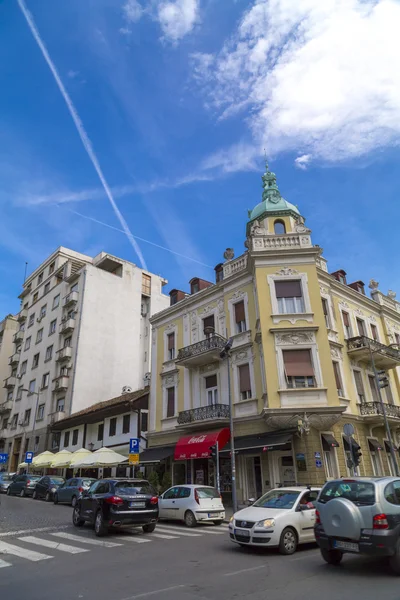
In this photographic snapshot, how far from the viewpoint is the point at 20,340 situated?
174 feet

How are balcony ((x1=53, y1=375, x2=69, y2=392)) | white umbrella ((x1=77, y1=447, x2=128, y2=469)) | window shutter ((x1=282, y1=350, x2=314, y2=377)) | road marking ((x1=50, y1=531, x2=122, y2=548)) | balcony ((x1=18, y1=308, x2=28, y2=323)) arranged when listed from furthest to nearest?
balcony ((x1=18, y1=308, x2=28, y2=323)) → balcony ((x1=53, y1=375, x2=69, y2=392)) → white umbrella ((x1=77, y1=447, x2=128, y2=469)) → window shutter ((x1=282, y1=350, x2=314, y2=377)) → road marking ((x1=50, y1=531, x2=122, y2=548))

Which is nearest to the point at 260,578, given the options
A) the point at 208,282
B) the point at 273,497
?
the point at 273,497

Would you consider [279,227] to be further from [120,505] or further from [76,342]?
[76,342]

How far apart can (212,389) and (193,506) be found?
1023 cm

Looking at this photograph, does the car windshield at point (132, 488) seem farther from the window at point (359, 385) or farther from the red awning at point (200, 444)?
the window at point (359, 385)

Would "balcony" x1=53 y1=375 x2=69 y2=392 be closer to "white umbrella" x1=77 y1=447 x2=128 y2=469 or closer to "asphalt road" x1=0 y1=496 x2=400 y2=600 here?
"white umbrella" x1=77 y1=447 x2=128 y2=469

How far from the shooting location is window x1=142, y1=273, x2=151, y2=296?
4944 cm

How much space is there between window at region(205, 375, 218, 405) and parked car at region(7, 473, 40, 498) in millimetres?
13357

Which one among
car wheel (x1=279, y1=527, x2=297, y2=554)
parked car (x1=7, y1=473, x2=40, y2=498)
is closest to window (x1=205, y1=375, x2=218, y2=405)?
parked car (x1=7, y1=473, x2=40, y2=498)

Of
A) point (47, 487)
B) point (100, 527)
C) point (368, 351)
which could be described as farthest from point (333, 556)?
point (47, 487)

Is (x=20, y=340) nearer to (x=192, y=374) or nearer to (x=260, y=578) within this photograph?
(x=192, y=374)

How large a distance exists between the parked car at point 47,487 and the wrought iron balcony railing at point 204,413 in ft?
27.3

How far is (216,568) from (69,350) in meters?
35.1

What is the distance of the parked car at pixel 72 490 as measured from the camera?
2078 cm
